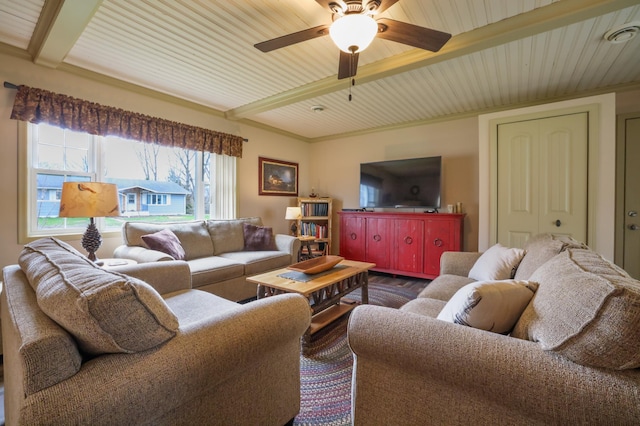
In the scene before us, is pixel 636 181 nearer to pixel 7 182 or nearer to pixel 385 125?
pixel 385 125

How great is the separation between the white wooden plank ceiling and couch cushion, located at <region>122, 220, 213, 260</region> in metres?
1.56

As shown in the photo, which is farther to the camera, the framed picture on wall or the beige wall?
the framed picture on wall

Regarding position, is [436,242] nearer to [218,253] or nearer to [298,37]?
[218,253]

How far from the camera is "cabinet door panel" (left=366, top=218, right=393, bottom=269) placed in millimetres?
4059

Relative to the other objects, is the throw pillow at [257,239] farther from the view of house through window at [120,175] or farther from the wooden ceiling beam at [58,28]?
the wooden ceiling beam at [58,28]

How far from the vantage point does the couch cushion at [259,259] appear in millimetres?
3007

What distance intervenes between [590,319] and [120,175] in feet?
12.5

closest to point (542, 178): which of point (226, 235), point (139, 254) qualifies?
point (226, 235)

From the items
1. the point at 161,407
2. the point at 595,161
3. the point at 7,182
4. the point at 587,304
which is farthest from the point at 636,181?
the point at 7,182

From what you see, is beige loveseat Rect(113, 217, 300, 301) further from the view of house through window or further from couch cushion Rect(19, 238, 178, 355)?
couch cushion Rect(19, 238, 178, 355)

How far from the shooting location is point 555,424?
2.35ft

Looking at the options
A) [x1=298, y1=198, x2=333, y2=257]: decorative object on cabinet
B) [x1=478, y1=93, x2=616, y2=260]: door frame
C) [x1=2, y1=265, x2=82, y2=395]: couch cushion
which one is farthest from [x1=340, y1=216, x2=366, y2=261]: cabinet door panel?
[x1=2, y1=265, x2=82, y2=395]: couch cushion

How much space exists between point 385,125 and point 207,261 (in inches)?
133

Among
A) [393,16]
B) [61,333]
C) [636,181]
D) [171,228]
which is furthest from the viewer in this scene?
[171,228]
